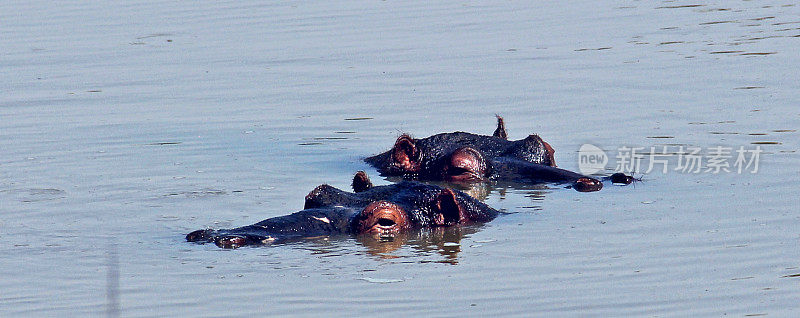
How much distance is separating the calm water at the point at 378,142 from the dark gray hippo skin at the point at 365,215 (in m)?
0.13

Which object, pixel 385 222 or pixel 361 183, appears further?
pixel 361 183

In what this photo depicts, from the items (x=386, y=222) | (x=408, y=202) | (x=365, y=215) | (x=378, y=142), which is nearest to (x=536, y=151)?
(x=378, y=142)

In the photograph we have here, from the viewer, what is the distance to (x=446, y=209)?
934 centimetres

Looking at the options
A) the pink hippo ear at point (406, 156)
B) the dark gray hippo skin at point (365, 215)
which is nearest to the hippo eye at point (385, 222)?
the dark gray hippo skin at point (365, 215)

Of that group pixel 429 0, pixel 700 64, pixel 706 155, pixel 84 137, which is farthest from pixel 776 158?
pixel 429 0

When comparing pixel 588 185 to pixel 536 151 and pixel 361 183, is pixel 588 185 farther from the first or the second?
pixel 361 183

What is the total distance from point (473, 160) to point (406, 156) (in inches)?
26.6

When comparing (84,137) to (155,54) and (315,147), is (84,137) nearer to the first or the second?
(315,147)

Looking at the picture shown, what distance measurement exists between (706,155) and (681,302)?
4959 mm

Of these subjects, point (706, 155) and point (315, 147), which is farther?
point (315, 147)

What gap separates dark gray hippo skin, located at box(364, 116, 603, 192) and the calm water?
0.43 meters

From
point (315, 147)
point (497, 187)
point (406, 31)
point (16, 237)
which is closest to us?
point (16, 237)

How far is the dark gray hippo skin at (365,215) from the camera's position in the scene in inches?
349

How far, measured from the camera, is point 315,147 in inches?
522
